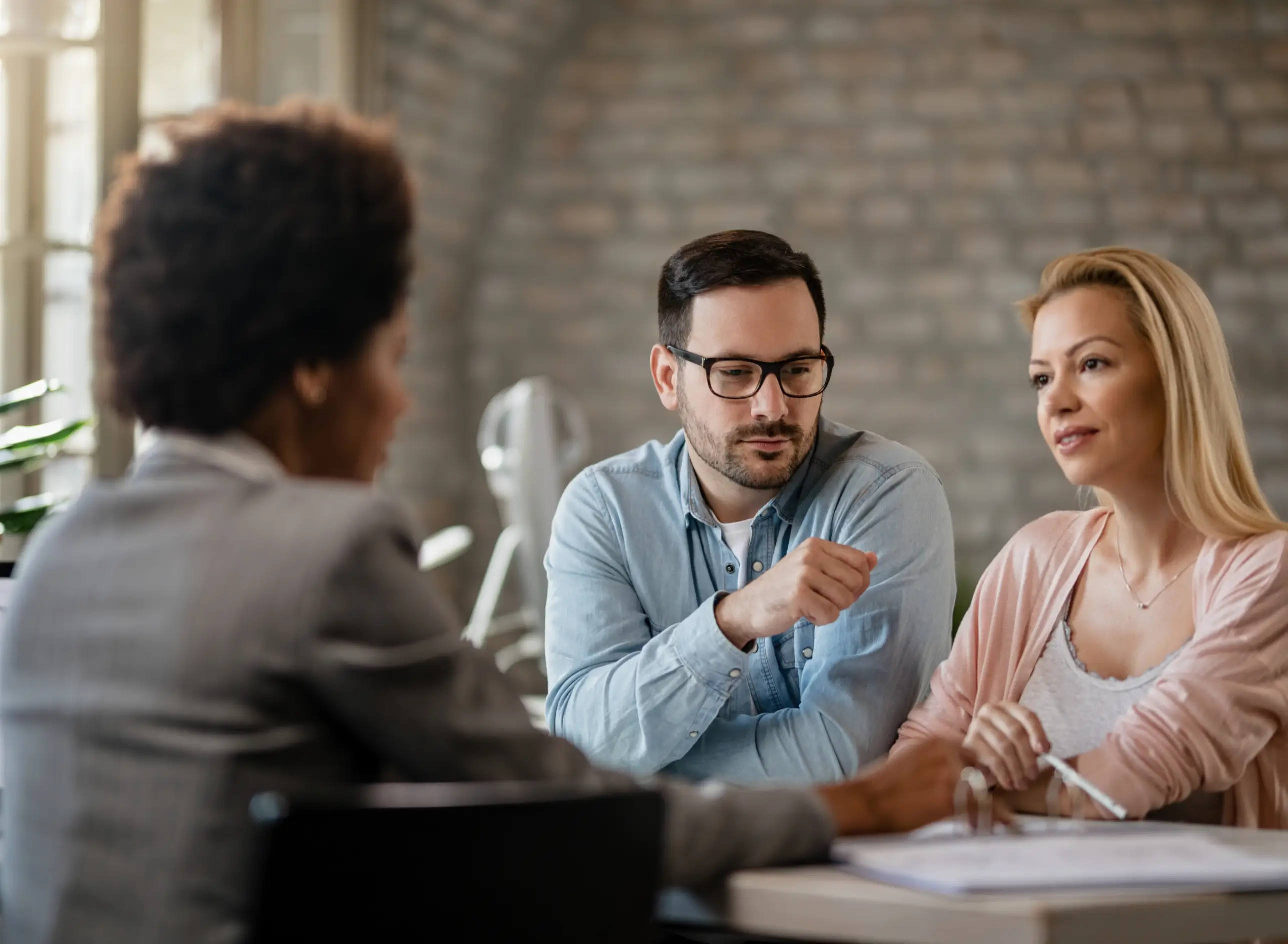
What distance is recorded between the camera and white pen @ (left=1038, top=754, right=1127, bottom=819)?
123 cm

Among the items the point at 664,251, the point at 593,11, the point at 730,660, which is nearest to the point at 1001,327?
the point at 664,251

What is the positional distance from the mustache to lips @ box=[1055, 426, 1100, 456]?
36cm

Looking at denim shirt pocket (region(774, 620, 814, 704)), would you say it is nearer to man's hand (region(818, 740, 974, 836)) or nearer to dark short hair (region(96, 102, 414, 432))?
man's hand (region(818, 740, 974, 836))

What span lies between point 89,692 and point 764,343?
1.17 m

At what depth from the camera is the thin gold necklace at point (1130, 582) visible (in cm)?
158

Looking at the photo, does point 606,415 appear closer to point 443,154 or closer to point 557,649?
point 443,154

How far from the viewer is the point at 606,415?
519 centimetres

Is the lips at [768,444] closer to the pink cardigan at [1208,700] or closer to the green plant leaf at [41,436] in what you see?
the pink cardigan at [1208,700]

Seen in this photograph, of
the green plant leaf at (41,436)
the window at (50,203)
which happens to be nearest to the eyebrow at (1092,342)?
the green plant leaf at (41,436)

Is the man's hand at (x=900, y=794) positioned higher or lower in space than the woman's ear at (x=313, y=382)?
lower

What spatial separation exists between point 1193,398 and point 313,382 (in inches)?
40.3

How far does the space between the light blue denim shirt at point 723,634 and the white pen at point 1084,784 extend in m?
0.36

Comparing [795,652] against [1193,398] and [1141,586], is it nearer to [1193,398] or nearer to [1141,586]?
[1141,586]

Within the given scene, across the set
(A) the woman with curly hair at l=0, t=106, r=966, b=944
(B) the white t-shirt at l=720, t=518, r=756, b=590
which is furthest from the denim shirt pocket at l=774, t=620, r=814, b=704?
(A) the woman with curly hair at l=0, t=106, r=966, b=944
